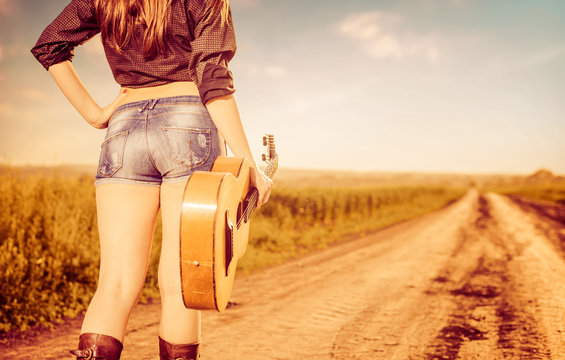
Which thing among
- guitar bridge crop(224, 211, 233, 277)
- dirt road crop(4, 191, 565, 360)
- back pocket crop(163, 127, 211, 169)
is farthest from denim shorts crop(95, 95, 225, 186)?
dirt road crop(4, 191, 565, 360)

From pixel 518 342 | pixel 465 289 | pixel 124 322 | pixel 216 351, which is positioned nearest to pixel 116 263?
pixel 124 322

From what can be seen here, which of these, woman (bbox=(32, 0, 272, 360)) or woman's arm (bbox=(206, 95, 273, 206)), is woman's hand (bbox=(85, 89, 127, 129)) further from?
woman's arm (bbox=(206, 95, 273, 206))

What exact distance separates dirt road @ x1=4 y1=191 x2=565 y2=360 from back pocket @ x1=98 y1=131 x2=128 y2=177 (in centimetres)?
197

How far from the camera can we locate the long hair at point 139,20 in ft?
4.46

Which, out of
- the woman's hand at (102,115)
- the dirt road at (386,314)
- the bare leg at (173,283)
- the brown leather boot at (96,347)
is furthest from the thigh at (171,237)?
the dirt road at (386,314)

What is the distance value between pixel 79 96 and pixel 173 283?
0.92m

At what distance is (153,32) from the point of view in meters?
1.36

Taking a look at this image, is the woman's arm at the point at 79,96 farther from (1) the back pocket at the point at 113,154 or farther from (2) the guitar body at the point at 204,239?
(2) the guitar body at the point at 204,239

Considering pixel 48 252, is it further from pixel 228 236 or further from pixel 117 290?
pixel 228 236

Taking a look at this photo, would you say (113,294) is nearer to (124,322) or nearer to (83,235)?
(124,322)

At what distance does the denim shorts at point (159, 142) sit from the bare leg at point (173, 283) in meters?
0.07

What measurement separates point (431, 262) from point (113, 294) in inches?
241

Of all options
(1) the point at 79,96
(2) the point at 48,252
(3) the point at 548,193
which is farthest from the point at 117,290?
(3) the point at 548,193

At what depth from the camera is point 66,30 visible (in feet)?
4.98
